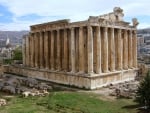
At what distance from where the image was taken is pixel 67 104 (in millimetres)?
27781

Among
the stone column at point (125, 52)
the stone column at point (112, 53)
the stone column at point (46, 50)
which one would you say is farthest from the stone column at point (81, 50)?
the stone column at point (46, 50)

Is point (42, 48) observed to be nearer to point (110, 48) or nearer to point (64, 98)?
point (110, 48)

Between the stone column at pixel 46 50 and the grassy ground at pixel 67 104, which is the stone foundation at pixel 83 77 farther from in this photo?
the grassy ground at pixel 67 104

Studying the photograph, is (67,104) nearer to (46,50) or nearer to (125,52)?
(125,52)

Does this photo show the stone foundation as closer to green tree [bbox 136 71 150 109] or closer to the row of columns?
the row of columns

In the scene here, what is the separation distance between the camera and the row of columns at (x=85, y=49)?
3869cm

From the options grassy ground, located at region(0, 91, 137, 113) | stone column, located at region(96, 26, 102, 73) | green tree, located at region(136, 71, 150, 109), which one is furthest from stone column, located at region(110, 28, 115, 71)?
green tree, located at region(136, 71, 150, 109)

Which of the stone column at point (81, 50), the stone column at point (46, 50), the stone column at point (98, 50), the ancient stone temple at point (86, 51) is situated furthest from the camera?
the stone column at point (46, 50)

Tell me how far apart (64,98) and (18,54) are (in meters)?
51.0

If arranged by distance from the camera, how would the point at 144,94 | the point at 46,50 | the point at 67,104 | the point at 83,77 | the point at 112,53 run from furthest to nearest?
the point at 46,50, the point at 112,53, the point at 83,77, the point at 67,104, the point at 144,94

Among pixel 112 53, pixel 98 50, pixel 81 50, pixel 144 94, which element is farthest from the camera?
pixel 112 53

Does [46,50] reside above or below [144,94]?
above

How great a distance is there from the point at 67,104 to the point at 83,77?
9991 mm

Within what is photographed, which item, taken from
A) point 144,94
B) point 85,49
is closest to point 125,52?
point 85,49
